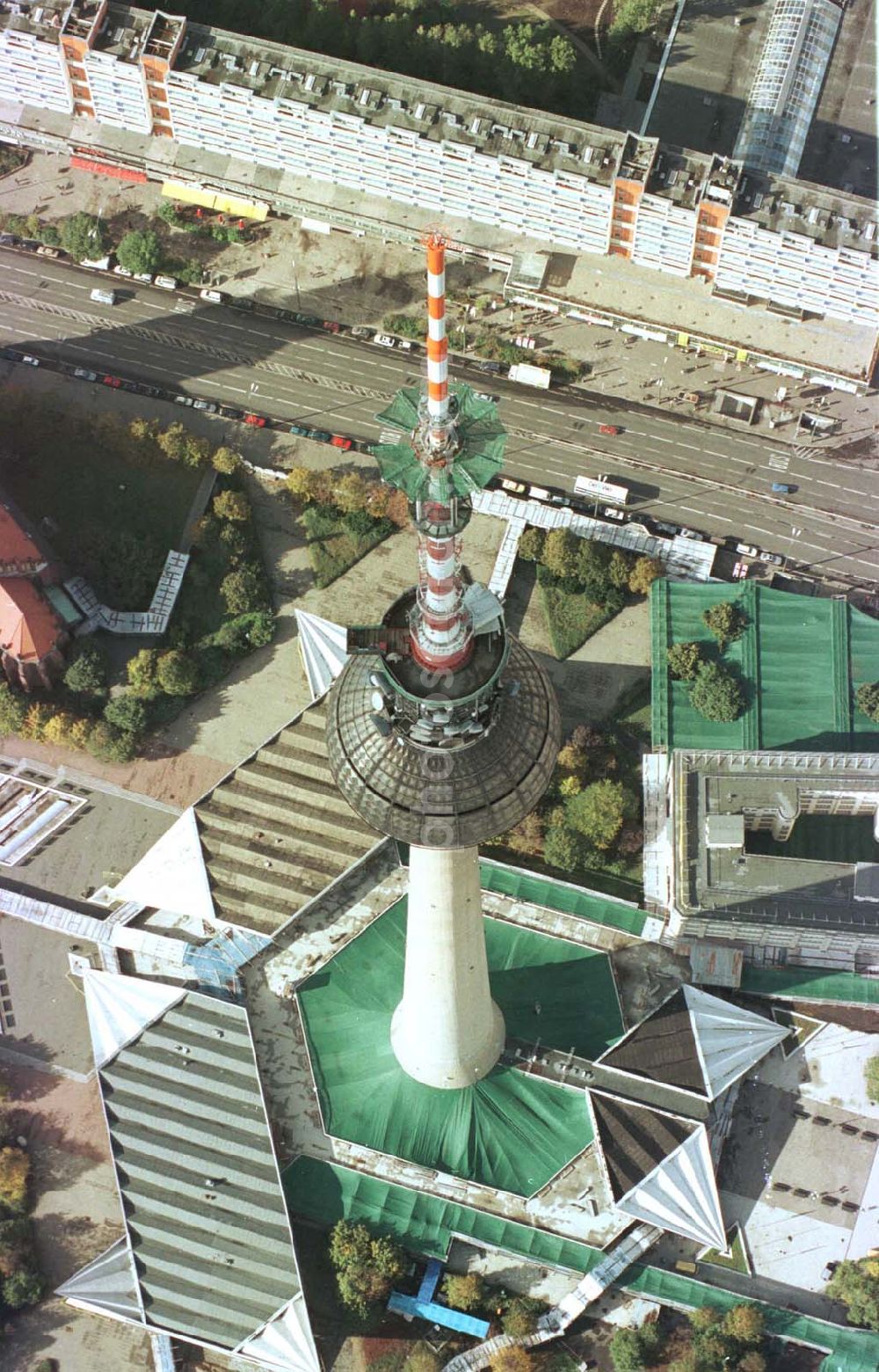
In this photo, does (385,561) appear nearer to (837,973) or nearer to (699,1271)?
(837,973)

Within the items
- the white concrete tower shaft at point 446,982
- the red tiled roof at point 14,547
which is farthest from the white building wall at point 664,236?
the white concrete tower shaft at point 446,982

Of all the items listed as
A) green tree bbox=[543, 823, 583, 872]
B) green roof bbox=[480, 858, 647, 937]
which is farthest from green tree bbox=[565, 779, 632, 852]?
green roof bbox=[480, 858, 647, 937]

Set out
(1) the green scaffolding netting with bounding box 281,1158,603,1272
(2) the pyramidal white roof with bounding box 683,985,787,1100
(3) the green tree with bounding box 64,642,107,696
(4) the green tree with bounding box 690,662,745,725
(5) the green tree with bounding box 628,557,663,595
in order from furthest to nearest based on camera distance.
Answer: (5) the green tree with bounding box 628,557,663,595, (3) the green tree with bounding box 64,642,107,696, (4) the green tree with bounding box 690,662,745,725, (2) the pyramidal white roof with bounding box 683,985,787,1100, (1) the green scaffolding netting with bounding box 281,1158,603,1272

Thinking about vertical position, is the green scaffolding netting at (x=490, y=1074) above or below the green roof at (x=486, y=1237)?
above

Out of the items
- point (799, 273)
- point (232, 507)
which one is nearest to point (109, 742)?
point (232, 507)

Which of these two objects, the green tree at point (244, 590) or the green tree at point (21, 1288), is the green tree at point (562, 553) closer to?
the green tree at point (244, 590)

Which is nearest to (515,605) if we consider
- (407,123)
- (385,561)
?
(385,561)

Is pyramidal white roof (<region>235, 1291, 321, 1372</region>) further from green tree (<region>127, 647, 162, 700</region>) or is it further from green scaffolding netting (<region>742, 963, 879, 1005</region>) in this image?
green tree (<region>127, 647, 162, 700</region>)
